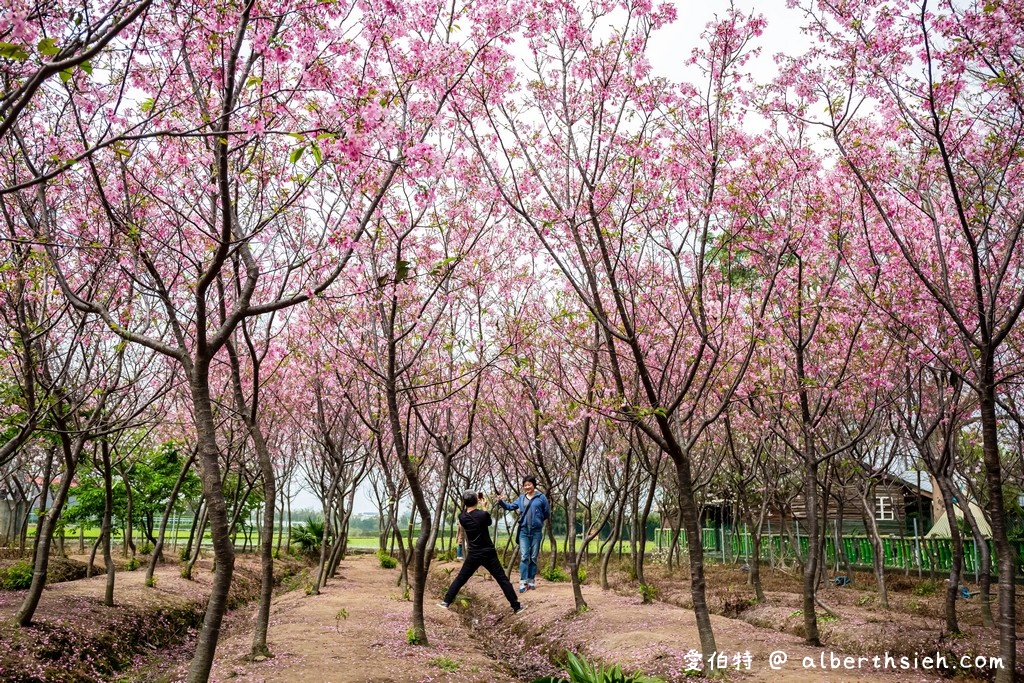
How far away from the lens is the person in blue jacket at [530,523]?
16.0 m

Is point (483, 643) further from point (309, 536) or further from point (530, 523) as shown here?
point (309, 536)

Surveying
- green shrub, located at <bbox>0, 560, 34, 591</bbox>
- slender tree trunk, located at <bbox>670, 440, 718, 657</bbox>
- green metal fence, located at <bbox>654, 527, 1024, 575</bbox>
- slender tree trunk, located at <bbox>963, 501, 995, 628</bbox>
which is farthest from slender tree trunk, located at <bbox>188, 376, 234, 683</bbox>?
green metal fence, located at <bbox>654, 527, 1024, 575</bbox>

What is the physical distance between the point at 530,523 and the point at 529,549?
1.31 metres

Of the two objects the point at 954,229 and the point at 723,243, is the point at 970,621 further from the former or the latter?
the point at 723,243

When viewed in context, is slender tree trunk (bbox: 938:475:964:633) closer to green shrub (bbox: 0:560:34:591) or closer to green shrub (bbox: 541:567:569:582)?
green shrub (bbox: 541:567:569:582)

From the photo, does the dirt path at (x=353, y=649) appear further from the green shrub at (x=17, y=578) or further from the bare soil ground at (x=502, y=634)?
the green shrub at (x=17, y=578)

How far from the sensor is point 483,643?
520 inches

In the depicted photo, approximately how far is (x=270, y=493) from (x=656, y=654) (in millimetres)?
5825

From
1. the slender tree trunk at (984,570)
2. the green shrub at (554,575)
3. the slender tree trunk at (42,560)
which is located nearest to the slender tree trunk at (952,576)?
the slender tree trunk at (984,570)

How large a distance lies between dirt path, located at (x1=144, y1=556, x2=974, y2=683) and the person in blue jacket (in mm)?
1192

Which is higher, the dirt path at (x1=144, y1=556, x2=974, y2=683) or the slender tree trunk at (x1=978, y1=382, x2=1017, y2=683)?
the slender tree trunk at (x1=978, y1=382, x2=1017, y2=683)

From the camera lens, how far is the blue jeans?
1688 centimetres

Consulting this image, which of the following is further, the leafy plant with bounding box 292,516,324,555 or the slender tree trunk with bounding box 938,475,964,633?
the leafy plant with bounding box 292,516,324,555

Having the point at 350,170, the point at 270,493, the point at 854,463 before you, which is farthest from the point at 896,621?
the point at 350,170
